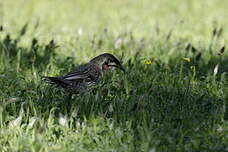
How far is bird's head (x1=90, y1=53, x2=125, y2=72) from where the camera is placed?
18.4 feet

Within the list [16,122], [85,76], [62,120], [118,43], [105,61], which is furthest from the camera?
[118,43]

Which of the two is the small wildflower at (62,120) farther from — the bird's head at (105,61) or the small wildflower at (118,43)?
the small wildflower at (118,43)

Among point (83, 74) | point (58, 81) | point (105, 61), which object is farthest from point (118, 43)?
point (58, 81)

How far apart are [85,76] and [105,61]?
416 millimetres

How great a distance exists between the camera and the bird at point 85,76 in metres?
5.11

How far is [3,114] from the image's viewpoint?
4688mm

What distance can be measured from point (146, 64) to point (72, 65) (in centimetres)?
93

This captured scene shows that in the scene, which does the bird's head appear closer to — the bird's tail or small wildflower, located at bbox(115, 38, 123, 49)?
the bird's tail

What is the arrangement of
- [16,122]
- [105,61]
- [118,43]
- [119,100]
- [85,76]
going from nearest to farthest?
[16,122]
[119,100]
[85,76]
[105,61]
[118,43]

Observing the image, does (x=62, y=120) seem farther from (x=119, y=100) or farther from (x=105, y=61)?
(x=105, y=61)

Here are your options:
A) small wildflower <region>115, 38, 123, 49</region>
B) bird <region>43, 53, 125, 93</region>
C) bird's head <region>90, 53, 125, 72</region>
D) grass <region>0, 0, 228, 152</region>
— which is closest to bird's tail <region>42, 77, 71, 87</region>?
bird <region>43, 53, 125, 93</region>

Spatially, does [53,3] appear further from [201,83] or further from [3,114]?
[3,114]

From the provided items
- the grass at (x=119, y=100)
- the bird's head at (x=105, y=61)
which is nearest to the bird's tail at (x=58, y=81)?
the grass at (x=119, y=100)

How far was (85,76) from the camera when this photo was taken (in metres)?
5.33
